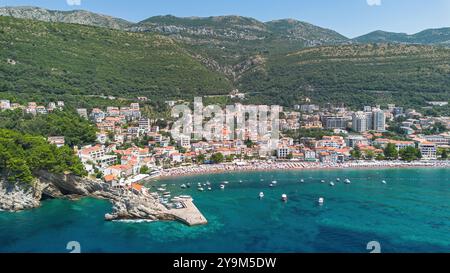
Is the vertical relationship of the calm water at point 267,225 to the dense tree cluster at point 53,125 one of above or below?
below

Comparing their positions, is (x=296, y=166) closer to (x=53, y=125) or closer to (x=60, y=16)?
(x=53, y=125)

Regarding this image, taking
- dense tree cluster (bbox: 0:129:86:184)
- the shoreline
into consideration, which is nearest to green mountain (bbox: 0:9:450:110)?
the shoreline

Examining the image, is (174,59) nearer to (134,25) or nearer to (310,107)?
(310,107)

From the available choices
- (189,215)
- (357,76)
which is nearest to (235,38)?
(357,76)

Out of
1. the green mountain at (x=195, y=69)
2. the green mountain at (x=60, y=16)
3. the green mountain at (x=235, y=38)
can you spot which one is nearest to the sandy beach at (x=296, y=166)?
the green mountain at (x=195, y=69)

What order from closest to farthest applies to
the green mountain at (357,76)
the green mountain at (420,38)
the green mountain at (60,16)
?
1. the green mountain at (357,76)
2. the green mountain at (60,16)
3. the green mountain at (420,38)

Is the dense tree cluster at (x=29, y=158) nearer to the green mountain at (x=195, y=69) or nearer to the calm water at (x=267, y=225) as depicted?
the calm water at (x=267, y=225)
